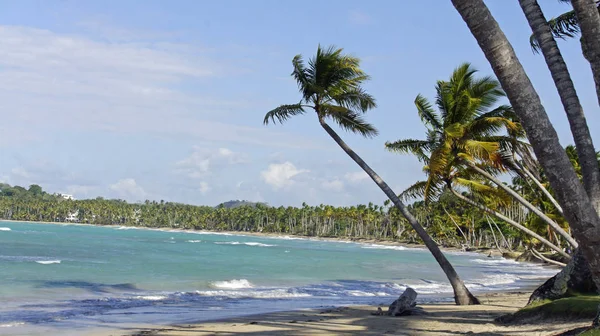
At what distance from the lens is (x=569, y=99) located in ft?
22.4

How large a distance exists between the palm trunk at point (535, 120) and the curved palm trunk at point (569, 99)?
0.80 meters

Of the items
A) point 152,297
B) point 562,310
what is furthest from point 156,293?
point 562,310

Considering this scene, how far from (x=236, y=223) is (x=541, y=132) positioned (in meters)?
172

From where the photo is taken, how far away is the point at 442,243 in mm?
105375

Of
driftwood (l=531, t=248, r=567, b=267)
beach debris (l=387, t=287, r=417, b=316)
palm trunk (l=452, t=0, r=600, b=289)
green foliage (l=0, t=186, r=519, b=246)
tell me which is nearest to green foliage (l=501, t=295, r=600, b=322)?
beach debris (l=387, t=287, r=417, b=316)

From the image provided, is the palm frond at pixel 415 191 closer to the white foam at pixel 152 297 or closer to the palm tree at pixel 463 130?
the palm tree at pixel 463 130

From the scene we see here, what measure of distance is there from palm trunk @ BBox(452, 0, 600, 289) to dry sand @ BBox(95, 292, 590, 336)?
189 inches

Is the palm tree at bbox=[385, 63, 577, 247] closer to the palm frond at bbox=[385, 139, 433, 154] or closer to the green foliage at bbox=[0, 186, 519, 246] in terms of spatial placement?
the palm frond at bbox=[385, 139, 433, 154]

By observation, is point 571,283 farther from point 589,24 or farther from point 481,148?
point 589,24

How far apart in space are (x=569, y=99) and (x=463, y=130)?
1004 cm

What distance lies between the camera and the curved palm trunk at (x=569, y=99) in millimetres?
6427

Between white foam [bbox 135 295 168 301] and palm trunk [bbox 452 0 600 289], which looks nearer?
palm trunk [bbox 452 0 600 289]

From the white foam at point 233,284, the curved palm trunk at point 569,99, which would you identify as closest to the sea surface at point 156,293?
the white foam at point 233,284

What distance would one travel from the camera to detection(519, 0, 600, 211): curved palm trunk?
21.1ft
